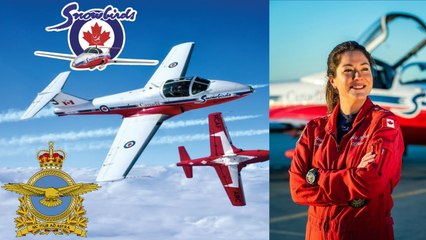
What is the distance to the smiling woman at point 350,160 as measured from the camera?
3269 millimetres

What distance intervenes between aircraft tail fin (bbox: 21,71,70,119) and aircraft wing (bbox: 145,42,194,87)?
1.51 ft

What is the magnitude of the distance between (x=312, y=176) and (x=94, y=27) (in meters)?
1.46

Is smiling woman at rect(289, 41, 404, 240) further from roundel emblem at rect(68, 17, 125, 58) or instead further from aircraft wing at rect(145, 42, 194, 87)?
roundel emblem at rect(68, 17, 125, 58)

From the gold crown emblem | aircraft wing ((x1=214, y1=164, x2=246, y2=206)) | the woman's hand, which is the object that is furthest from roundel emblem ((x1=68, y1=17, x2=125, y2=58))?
the woman's hand

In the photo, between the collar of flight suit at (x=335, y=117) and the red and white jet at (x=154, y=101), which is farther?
the red and white jet at (x=154, y=101)

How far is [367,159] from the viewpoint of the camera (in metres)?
3.25

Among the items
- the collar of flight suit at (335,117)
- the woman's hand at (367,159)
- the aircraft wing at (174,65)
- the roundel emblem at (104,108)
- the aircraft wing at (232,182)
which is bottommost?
the woman's hand at (367,159)

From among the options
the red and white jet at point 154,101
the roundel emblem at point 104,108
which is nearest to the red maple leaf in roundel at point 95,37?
the red and white jet at point 154,101

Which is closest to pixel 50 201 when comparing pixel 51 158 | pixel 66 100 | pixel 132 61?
pixel 51 158

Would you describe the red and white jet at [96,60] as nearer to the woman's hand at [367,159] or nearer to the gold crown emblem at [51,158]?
the gold crown emblem at [51,158]

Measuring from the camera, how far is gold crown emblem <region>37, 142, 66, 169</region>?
4.05 m

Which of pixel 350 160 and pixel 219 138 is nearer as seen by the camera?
pixel 350 160

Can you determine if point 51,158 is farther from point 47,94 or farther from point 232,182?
point 232,182

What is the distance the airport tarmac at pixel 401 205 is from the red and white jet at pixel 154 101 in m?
0.54
